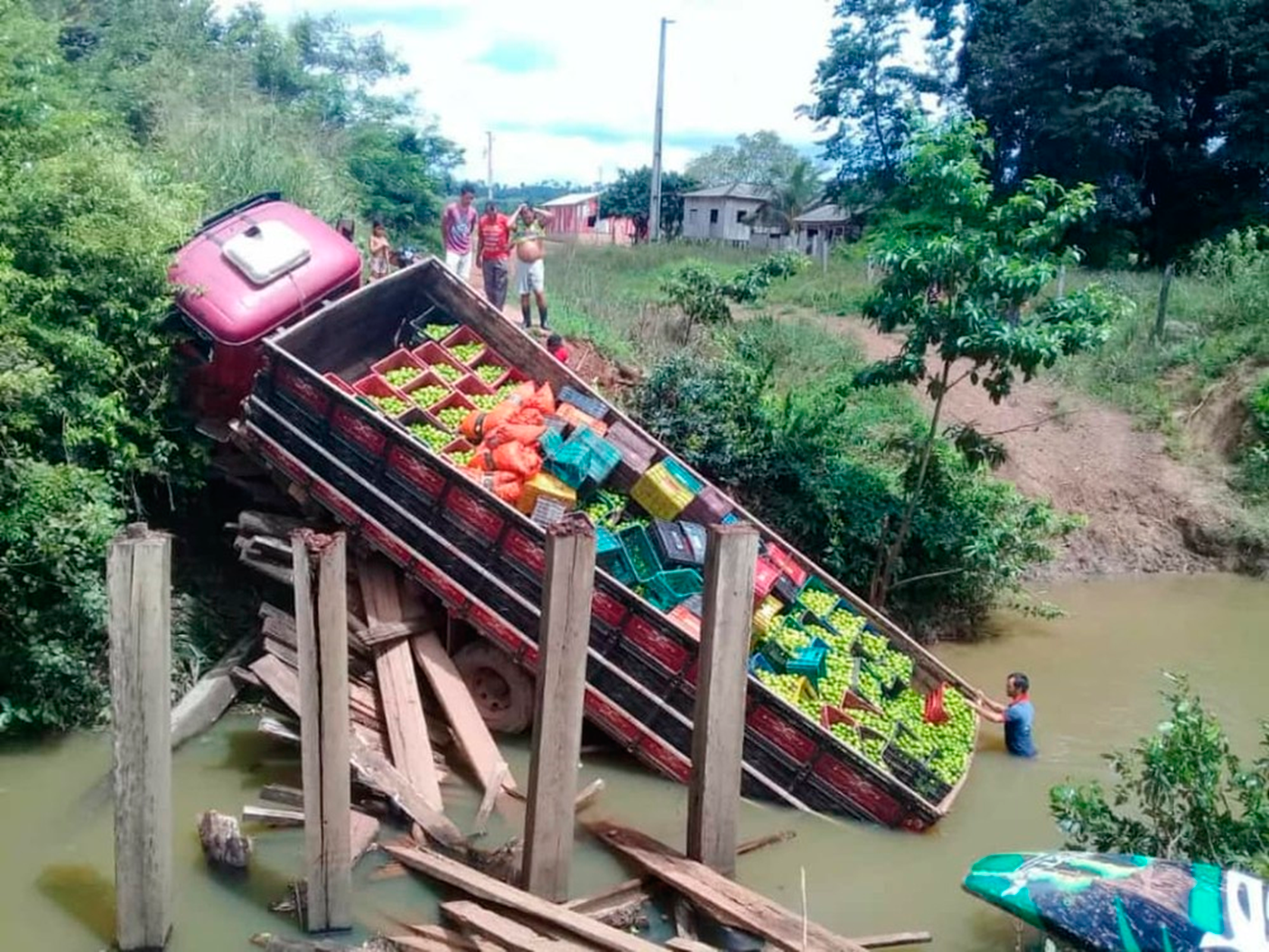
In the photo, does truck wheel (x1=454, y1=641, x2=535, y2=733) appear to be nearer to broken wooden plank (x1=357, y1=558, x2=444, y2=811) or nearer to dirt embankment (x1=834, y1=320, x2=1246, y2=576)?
broken wooden plank (x1=357, y1=558, x2=444, y2=811)

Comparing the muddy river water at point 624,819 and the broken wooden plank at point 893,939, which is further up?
the broken wooden plank at point 893,939

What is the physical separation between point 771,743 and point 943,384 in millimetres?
5051

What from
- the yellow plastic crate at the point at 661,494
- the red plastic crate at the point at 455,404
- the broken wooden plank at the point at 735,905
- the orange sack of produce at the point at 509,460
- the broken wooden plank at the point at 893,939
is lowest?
the broken wooden plank at the point at 893,939

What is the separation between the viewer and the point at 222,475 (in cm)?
1039

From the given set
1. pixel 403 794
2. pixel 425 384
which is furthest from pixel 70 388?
pixel 403 794

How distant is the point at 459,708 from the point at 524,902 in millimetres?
2890

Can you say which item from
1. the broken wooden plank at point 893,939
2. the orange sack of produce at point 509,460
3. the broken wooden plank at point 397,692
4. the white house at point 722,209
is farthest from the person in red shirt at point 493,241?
the white house at point 722,209

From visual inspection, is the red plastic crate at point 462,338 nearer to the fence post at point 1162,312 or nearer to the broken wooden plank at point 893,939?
the broken wooden plank at point 893,939

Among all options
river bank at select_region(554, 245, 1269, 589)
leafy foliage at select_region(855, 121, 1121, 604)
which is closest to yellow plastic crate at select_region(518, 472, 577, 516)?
leafy foliage at select_region(855, 121, 1121, 604)

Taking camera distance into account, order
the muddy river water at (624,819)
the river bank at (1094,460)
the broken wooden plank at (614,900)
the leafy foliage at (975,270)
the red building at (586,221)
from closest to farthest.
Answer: the broken wooden plank at (614,900) < the muddy river water at (624,819) < the leafy foliage at (975,270) < the river bank at (1094,460) < the red building at (586,221)

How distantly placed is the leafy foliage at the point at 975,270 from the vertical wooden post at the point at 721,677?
5.56 metres

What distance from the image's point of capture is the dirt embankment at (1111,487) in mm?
14922

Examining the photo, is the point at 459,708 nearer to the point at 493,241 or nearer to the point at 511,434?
the point at 511,434

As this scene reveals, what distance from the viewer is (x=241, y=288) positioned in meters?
9.96
